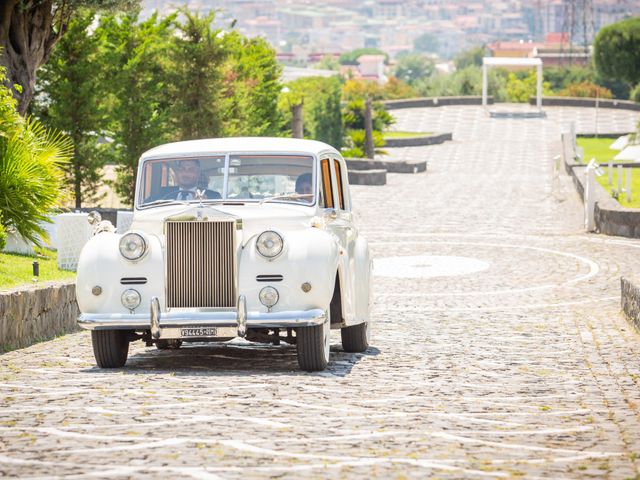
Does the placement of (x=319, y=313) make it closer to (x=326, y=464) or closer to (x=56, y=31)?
(x=326, y=464)

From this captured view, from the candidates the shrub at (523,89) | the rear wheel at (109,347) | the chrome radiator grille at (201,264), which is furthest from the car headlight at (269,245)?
the shrub at (523,89)

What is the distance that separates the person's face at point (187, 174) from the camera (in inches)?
449

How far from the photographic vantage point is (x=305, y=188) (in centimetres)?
1138

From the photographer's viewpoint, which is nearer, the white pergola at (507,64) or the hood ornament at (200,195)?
the hood ornament at (200,195)

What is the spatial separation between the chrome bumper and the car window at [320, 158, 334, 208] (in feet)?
5.66

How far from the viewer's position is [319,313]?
32.9 ft

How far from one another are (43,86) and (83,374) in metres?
20.2

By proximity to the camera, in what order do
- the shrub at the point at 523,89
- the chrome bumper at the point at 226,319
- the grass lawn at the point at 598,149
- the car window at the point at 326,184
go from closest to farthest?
the chrome bumper at the point at 226,319 → the car window at the point at 326,184 → the grass lawn at the point at 598,149 → the shrub at the point at 523,89

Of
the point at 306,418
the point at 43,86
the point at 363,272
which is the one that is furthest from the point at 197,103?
the point at 306,418

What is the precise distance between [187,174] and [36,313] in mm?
2309

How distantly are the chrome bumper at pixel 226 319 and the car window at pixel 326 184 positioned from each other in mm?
1726

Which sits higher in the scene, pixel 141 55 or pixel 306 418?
pixel 141 55

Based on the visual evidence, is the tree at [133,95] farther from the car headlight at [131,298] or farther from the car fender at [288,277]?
the car fender at [288,277]

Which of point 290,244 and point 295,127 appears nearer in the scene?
point 290,244
